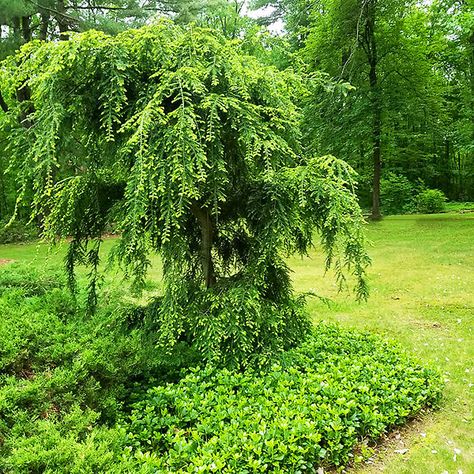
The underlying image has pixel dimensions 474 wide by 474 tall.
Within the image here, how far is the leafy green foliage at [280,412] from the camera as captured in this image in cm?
240

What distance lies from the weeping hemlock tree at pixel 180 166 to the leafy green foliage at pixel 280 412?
12.4 inches

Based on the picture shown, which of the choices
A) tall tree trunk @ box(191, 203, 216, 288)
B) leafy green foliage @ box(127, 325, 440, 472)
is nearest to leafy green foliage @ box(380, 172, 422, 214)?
leafy green foliage @ box(127, 325, 440, 472)

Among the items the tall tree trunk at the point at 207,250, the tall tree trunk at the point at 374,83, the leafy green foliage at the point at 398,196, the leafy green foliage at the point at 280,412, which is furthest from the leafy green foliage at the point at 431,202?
the tall tree trunk at the point at 207,250

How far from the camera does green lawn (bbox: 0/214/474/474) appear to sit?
2.84 meters

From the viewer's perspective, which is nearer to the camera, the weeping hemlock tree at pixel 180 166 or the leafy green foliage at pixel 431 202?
the weeping hemlock tree at pixel 180 166

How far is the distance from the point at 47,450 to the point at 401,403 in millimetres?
2492

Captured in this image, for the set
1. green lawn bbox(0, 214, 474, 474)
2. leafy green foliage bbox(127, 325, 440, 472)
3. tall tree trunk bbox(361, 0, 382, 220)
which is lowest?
green lawn bbox(0, 214, 474, 474)

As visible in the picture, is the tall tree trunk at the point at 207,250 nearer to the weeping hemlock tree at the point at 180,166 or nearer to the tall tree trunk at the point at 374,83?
the weeping hemlock tree at the point at 180,166

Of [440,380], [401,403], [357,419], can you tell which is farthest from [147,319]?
[440,380]

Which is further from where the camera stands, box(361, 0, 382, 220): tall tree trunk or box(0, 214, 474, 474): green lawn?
box(361, 0, 382, 220): tall tree trunk

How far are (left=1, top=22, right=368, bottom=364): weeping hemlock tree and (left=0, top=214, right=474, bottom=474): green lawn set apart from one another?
632 millimetres

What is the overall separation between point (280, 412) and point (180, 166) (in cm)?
179

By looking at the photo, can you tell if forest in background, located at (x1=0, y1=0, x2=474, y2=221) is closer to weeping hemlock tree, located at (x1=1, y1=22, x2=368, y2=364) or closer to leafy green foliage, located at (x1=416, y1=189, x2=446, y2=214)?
leafy green foliage, located at (x1=416, y1=189, x2=446, y2=214)

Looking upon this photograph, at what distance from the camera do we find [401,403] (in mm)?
3176
